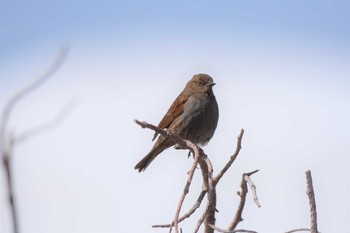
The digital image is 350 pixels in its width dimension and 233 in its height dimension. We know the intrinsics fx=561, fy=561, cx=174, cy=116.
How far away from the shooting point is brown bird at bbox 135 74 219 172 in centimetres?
776

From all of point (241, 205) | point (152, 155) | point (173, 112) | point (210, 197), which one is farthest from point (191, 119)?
point (210, 197)

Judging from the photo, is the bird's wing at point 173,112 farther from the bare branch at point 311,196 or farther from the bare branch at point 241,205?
the bare branch at point 311,196

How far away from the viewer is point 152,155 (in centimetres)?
803

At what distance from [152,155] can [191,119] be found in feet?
2.60

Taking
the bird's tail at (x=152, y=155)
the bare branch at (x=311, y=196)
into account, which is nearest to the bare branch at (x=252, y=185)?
the bare branch at (x=311, y=196)

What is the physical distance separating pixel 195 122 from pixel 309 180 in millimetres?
4723

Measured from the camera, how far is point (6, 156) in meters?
0.95

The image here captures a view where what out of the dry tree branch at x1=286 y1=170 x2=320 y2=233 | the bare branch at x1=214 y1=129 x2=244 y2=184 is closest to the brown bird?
the bare branch at x1=214 y1=129 x2=244 y2=184

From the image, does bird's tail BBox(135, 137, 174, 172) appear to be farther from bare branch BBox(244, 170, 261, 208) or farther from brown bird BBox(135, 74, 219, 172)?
bare branch BBox(244, 170, 261, 208)

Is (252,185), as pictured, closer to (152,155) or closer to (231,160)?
(231,160)

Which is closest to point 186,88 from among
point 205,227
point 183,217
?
point 205,227

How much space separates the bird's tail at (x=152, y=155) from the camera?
787 cm

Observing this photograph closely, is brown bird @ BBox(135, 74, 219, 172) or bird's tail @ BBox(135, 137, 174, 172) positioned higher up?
brown bird @ BBox(135, 74, 219, 172)

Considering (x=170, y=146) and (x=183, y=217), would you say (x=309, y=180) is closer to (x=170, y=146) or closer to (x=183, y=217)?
(x=183, y=217)
